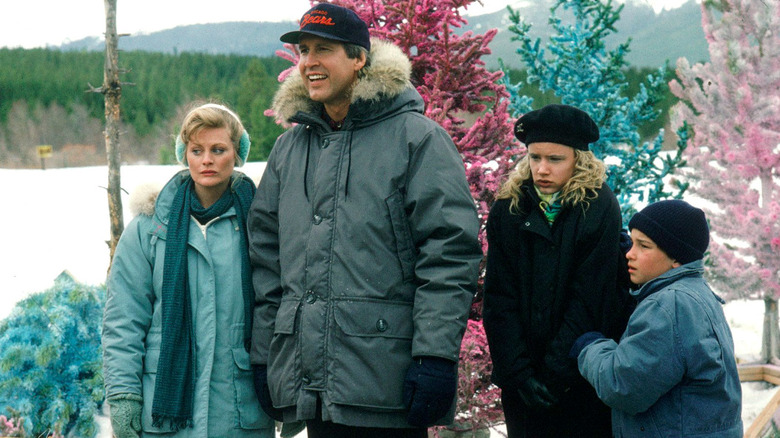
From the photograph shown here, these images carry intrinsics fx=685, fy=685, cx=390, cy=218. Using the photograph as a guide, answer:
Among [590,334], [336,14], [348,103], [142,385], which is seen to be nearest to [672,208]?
[590,334]

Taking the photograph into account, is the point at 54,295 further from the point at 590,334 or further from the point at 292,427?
the point at 590,334

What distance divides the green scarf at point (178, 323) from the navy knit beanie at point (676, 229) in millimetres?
1546

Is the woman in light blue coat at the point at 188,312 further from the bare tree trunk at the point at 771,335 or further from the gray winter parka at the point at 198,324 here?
the bare tree trunk at the point at 771,335

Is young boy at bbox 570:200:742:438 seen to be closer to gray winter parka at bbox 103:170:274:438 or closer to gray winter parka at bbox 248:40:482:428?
gray winter parka at bbox 248:40:482:428

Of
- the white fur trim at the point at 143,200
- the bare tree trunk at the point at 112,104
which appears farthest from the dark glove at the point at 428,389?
the bare tree trunk at the point at 112,104

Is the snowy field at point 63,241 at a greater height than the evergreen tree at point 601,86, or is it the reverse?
the evergreen tree at point 601,86

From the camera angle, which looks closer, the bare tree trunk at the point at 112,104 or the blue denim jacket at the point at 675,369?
the blue denim jacket at the point at 675,369

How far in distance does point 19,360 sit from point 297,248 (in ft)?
13.1

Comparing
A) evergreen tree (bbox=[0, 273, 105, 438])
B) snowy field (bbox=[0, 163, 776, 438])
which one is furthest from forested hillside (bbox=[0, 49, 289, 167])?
evergreen tree (bbox=[0, 273, 105, 438])

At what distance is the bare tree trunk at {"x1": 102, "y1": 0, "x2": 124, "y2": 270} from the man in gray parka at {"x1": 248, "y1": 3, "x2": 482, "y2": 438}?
307cm

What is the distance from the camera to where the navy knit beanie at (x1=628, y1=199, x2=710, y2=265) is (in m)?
2.47

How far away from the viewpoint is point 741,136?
8.06 metres

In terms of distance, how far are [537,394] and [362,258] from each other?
33.8 inches

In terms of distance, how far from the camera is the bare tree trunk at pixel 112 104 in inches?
205
